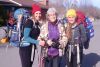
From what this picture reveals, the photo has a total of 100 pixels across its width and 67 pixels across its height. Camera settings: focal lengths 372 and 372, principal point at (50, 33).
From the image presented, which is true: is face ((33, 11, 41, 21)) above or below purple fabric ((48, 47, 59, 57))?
above

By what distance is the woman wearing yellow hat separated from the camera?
7.65 m

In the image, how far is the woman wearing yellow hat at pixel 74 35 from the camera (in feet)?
25.1

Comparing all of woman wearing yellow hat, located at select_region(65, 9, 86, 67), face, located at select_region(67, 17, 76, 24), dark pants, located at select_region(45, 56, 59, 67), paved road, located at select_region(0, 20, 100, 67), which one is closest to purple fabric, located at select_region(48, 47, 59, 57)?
dark pants, located at select_region(45, 56, 59, 67)

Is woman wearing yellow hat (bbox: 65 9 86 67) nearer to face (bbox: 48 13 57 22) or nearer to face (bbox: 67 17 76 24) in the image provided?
face (bbox: 67 17 76 24)

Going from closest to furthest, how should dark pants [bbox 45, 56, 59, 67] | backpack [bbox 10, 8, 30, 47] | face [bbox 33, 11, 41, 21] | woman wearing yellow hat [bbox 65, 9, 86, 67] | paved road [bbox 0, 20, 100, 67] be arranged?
dark pants [bbox 45, 56, 59, 67]
face [bbox 33, 11, 41, 21]
backpack [bbox 10, 8, 30, 47]
woman wearing yellow hat [bbox 65, 9, 86, 67]
paved road [bbox 0, 20, 100, 67]

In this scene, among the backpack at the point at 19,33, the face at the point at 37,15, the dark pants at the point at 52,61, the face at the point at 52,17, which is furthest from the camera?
the backpack at the point at 19,33

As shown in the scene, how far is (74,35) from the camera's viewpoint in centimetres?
779

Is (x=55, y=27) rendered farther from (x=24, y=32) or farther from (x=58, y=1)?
(x=58, y=1)

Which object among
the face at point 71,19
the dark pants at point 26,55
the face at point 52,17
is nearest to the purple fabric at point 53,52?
the face at point 52,17

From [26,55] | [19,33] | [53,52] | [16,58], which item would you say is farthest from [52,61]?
[16,58]

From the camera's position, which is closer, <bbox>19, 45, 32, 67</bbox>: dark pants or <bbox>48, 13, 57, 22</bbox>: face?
<bbox>48, 13, 57, 22</bbox>: face

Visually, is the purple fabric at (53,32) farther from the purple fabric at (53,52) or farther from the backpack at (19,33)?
the backpack at (19,33)

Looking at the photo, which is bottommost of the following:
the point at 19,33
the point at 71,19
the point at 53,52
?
the point at 53,52

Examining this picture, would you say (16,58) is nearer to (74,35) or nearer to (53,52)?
(74,35)
